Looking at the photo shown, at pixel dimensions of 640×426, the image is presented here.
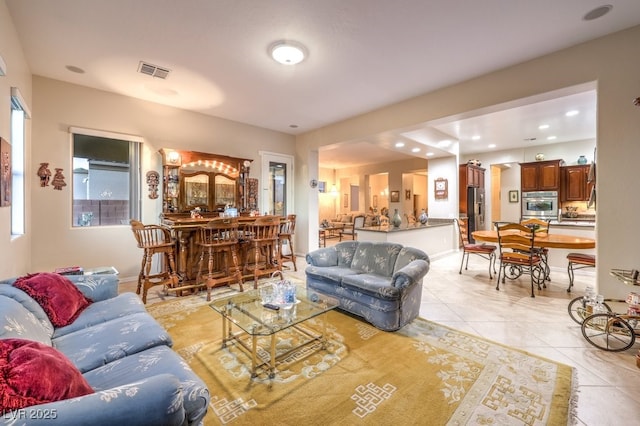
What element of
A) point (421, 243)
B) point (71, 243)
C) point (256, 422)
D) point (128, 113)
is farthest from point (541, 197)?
point (71, 243)

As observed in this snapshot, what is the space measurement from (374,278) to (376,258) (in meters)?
0.44

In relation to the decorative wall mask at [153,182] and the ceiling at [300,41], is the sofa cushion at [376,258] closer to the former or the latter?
the ceiling at [300,41]

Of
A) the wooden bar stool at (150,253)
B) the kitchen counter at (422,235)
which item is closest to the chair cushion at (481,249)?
the kitchen counter at (422,235)

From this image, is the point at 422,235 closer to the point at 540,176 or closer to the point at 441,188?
the point at 441,188

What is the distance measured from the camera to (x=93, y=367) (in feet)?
4.84

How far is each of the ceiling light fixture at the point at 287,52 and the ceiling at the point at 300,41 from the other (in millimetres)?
77

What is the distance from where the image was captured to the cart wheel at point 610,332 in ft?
7.94

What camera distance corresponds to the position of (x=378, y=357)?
2340 mm

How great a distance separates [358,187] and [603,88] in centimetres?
951

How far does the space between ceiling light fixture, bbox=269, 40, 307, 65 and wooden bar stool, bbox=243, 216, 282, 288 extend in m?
2.19

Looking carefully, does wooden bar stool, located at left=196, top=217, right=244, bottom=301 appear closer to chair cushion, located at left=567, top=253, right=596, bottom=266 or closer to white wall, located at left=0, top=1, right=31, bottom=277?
white wall, located at left=0, top=1, right=31, bottom=277

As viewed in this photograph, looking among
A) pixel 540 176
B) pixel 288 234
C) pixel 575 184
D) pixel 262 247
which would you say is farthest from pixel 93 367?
pixel 575 184

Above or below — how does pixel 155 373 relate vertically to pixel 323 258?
below

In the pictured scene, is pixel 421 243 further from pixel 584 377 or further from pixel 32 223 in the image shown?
pixel 32 223
